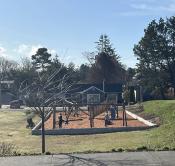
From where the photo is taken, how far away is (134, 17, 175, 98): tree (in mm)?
73562

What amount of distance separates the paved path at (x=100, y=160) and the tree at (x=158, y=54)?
6323 centimetres

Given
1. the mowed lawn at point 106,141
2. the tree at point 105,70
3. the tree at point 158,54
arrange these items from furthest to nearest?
the tree at point 105,70 < the tree at point 158,54 < the mowed lawn at point 106,141

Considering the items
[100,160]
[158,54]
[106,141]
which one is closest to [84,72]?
[158,54]

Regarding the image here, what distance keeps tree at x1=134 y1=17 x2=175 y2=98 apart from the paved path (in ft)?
207

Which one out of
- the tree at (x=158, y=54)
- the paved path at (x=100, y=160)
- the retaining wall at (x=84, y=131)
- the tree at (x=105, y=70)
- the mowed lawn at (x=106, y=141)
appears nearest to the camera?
the paved path at (x=100, y=160)

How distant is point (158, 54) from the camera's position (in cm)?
7400

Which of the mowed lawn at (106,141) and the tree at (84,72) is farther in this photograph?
the tree at (84,72)

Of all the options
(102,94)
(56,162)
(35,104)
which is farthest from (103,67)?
(56,162)

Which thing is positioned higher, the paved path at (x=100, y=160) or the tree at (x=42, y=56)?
the tree at (x=42, y=56)

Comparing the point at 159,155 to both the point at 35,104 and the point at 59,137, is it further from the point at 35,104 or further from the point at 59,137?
the point at 59,137

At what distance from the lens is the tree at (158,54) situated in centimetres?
7356

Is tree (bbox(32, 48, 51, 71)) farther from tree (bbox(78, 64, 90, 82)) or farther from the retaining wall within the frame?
the retaining wall

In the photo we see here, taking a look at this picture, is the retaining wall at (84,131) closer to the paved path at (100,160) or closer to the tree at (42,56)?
the paved path at (100,160)

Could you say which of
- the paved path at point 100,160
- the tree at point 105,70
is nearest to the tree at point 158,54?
the tree at point 105,70
